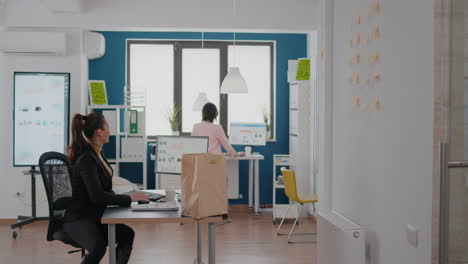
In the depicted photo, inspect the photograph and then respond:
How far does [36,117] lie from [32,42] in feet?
2.93

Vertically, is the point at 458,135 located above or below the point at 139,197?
above

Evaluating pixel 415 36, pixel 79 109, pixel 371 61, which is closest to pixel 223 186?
pixel 371 61

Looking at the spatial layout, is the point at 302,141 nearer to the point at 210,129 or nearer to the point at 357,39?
the point at 210,129

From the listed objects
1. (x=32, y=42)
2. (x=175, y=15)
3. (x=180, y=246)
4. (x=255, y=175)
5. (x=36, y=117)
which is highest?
(x=175, y=15)

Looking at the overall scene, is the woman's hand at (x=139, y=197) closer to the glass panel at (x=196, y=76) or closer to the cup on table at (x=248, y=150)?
the cup on table at (x=248, y=150)

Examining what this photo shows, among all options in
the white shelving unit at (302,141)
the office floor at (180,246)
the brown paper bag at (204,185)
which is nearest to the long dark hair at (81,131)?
the brown paper bag at (204,185)

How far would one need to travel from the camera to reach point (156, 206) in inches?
124

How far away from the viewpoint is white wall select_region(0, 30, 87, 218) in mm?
5941

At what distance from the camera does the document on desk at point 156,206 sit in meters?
3.11

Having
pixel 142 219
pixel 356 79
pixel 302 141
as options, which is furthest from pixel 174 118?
pixel 356 79

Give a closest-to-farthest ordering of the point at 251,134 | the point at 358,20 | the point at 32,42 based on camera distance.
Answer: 1. the point at 358,20
2. the point at 32,42
3. the point at 251,134

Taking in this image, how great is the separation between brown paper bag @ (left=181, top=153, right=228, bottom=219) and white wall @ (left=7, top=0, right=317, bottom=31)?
3367mm

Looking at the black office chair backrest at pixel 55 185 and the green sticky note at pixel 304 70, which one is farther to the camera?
the green sticky note at pixel 304 70

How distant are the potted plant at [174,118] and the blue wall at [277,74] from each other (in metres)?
0.62
